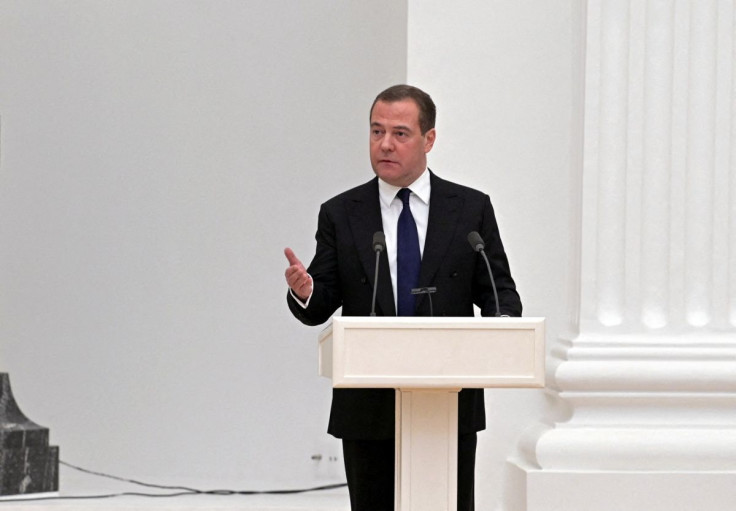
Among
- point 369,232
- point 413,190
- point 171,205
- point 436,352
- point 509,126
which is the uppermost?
point 509,126

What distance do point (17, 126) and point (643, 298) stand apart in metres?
4.10

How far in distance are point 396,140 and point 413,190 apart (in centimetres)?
17

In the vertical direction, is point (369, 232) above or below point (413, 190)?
below

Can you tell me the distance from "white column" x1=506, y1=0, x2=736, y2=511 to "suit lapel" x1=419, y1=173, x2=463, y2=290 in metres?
1.34

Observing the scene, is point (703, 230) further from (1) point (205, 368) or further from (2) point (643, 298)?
(1) point (205, 368)

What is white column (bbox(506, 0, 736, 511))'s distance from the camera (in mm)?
4527

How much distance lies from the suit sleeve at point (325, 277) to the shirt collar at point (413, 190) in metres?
0.16

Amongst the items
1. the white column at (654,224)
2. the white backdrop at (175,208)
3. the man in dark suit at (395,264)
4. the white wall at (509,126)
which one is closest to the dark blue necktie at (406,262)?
the man in dark suit at (395,264)

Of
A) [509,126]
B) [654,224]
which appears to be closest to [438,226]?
[654,224]

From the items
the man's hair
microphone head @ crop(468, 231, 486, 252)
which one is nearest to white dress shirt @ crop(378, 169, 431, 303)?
the man's hair

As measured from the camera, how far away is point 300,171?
7.11 meters

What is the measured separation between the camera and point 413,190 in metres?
3.40

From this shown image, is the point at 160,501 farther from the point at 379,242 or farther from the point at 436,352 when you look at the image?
the point at 436,352

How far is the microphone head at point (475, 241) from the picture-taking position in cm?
305
